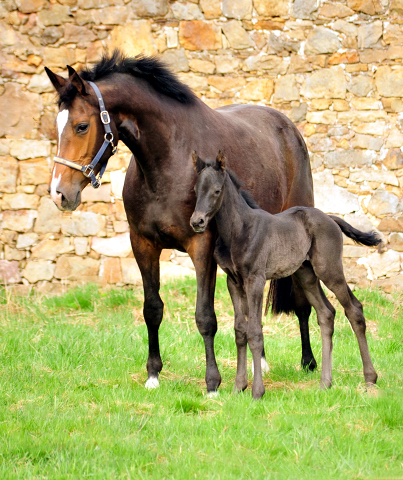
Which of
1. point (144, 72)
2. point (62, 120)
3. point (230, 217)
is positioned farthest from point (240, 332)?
point (144, 72)

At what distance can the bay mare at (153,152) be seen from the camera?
12.8ft

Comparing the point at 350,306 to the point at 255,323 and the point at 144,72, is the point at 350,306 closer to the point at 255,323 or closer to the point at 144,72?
the point at 255,323

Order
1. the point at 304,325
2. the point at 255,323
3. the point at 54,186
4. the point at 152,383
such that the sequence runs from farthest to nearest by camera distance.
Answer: the point at 304,325 < the point at 152,383 < the point at 255,323 < the point at 54,186

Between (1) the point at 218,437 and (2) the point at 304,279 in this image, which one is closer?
(1) the point at 218,437

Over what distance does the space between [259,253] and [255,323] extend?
470 mm

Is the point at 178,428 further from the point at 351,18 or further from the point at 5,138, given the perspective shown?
the point at 351,18

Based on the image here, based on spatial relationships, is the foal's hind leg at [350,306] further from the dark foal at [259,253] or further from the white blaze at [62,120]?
the white blaze at [62,120]

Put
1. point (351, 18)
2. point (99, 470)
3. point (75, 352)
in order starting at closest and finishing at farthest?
point (99, 470)
point (75, 352)
point (351, 18)

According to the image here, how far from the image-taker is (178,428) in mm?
3508

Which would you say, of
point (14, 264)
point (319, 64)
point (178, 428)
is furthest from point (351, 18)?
point (178, 428)

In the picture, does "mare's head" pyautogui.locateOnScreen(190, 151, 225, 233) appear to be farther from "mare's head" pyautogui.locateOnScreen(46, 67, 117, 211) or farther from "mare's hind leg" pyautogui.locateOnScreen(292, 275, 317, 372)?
"mare's hind leg" pyautogui.locateOnScreen(292, 275, 317, 372)

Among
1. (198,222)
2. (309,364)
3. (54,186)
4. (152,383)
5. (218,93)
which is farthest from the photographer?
(218,93)

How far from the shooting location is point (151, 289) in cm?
470

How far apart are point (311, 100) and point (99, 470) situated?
6.17 m
